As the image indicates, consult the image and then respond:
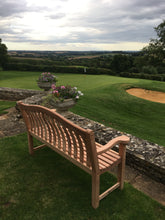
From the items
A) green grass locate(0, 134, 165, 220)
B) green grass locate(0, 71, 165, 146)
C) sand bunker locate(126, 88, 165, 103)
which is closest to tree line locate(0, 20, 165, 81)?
sand bunker locate(126, 88, 165, 103)

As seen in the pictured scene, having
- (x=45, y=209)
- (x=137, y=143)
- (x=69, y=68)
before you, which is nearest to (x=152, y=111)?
(x=137, y=143)

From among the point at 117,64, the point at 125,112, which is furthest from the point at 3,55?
the point at 125,112

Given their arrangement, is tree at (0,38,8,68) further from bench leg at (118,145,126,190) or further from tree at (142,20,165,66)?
bench leg at (118,145,126,190)

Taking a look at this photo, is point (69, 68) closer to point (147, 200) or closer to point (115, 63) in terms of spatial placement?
point (115, 63)

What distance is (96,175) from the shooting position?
2523mm

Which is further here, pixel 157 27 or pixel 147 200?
pixel 157 27

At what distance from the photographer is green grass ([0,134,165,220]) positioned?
2590 millimetres

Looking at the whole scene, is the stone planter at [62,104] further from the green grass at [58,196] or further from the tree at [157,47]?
the tree at [157,47]

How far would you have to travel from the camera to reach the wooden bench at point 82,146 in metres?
2.40

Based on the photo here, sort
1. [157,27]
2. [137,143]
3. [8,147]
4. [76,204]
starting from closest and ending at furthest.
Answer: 1. [76,204]
2. [137,143]
3. [8,147]
4. [157,27]

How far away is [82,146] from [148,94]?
13.6 metres

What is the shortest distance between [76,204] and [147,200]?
1.16 m

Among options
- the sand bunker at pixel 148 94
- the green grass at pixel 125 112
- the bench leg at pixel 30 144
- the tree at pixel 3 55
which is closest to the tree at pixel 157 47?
the sand bunker at pixel 148 94

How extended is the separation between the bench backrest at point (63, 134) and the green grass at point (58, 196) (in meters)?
0.66
